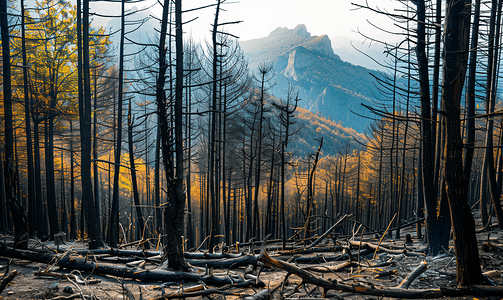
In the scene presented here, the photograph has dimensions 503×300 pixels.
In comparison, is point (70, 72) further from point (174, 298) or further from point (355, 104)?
point (355, 104)

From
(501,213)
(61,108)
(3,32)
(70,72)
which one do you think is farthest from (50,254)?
(501,213)

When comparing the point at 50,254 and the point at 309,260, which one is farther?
the point at 309,260

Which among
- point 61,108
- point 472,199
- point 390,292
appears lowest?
point 472,199

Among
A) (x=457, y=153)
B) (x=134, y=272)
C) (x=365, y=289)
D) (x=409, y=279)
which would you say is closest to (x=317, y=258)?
(x=409, y=279)

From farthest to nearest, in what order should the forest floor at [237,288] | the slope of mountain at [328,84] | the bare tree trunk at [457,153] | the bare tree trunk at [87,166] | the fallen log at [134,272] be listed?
the slope of mountain at [328,84], the bare tree trunk at [87,166], the fallen log at [134,272], the forest floor at [237,288], the bare tree trunk at [457,153]

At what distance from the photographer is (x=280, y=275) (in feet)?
15.0

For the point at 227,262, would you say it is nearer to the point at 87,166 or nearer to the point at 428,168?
the point at 428,168

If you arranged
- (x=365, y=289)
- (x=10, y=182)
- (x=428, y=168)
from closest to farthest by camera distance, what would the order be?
1. (x=365, y=289)
2. (x=428, y=168)
3. (x=10, y=182)

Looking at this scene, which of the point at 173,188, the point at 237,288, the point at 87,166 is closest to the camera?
the point at 237,288

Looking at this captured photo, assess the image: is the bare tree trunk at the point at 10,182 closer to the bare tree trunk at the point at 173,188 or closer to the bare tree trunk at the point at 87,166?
the bare tree trunk at the point at 87,166

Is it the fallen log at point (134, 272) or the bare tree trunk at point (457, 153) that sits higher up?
the bare tree trunk at point (457, 153)

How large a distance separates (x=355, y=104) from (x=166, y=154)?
540ft

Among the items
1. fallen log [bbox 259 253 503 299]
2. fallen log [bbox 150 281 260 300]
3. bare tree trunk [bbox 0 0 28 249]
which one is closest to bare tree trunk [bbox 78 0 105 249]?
bare tree trunk [bbox 0 0 28 249]

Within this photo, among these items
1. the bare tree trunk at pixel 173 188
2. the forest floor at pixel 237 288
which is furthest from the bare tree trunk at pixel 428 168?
the bare tree trunk at pixel 173 188
